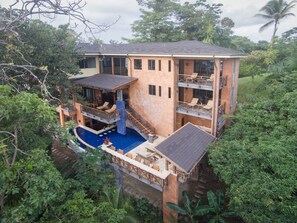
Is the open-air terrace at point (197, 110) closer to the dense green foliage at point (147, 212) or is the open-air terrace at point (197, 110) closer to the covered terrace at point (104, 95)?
the covered terrace at point (104, 95)

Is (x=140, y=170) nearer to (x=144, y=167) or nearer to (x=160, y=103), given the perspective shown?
(x=144, y=167)

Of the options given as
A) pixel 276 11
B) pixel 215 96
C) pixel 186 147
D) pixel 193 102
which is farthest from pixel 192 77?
pixel 276 11

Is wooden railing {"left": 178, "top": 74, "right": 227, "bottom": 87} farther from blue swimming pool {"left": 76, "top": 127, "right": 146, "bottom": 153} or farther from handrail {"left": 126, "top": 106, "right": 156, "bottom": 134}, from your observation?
blue swimming pool {"left": 76, "top": 127, "right": 146, "bottom": 153}

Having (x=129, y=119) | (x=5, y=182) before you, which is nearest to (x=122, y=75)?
(x=129, y=119)

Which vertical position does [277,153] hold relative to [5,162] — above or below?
below

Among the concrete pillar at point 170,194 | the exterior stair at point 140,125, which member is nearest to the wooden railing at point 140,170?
the concrete pillar at point 170,194

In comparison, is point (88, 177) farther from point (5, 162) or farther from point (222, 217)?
point (222, 217)
